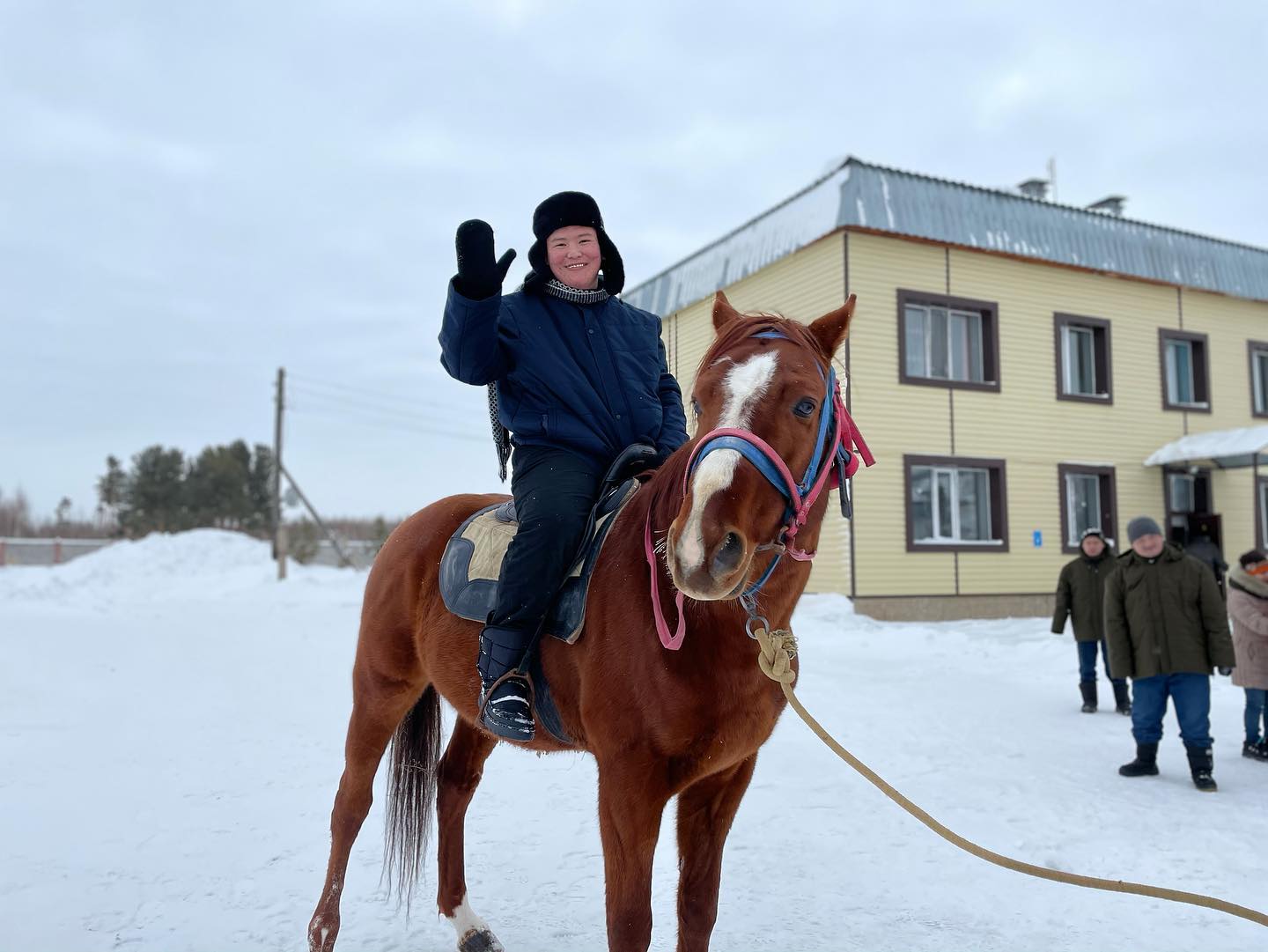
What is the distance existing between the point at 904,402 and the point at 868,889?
560 inches

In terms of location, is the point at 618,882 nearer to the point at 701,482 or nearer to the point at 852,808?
the point at 701,482

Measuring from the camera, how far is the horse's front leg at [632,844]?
2496 millimetres

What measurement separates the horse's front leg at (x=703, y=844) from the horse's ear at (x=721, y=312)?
4.29 ft

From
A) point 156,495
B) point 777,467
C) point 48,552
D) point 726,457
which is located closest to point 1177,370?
point 777,467

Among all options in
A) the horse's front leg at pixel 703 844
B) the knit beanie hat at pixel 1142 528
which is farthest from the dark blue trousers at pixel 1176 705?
the horse's front leg at pixel 703 844

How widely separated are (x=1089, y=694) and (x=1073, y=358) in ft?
41.4

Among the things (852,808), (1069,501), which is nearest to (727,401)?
→ (852,808)

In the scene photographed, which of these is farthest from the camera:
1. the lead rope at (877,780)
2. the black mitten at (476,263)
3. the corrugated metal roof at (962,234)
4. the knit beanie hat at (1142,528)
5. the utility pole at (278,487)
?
the utility pole at (278,487)

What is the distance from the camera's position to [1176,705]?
21.5 feet

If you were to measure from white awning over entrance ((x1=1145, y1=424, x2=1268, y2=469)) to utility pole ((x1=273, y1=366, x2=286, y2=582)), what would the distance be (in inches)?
903

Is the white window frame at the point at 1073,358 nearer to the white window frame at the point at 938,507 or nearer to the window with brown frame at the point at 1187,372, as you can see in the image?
the window with brown frame at the point at 1187,372

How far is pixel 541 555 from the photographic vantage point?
2844mm

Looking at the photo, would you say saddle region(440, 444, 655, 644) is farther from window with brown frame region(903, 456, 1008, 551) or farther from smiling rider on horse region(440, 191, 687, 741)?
window with brown frame region(903, 456, 1008, 551)

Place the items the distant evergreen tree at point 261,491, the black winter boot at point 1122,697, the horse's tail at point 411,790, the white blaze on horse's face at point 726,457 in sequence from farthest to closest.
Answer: the distant evergreen tree at point 261,491
the black winter boot at point 1122,697
the horse's tail at point 411,790
the white blaze on horse's face at point 726,457
